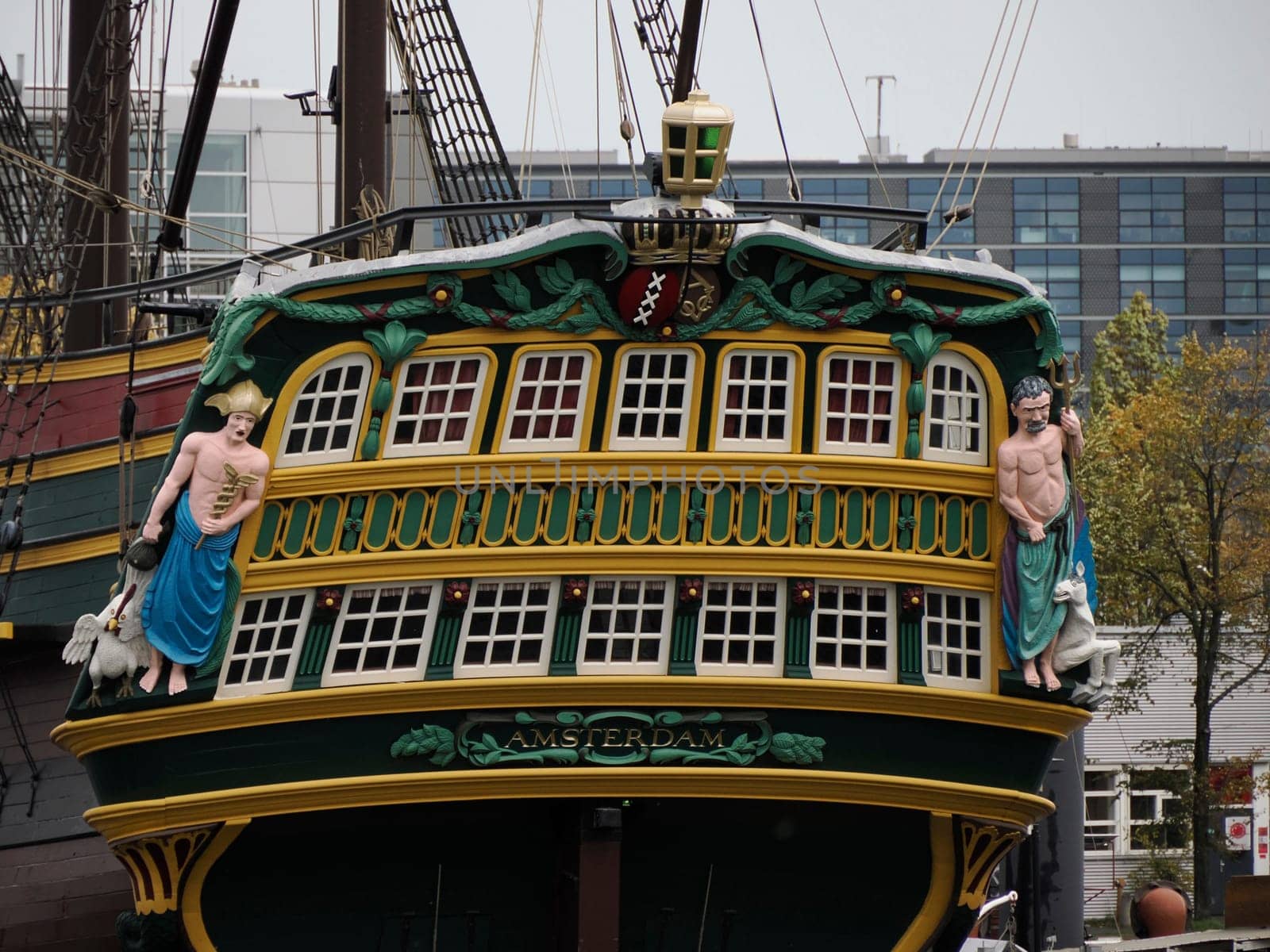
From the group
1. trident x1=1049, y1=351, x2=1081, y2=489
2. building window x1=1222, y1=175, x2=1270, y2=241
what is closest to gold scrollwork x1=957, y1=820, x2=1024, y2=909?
trident x1=1049, y1=351, x2=1081, y2=489

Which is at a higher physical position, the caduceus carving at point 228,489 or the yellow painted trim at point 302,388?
the yellow painted trim at point 302,388

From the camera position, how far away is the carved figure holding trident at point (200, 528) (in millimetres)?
15461

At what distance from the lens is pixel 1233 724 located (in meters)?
39.7

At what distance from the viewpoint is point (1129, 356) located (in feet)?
164

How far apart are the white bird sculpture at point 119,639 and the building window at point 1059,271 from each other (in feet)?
185

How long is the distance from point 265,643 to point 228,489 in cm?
115

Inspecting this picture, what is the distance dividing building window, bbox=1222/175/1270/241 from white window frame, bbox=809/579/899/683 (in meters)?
56.5

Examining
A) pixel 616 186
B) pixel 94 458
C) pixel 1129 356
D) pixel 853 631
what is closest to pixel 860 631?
pixel 853 631

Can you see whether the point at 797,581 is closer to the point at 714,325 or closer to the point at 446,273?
the point at 714,325

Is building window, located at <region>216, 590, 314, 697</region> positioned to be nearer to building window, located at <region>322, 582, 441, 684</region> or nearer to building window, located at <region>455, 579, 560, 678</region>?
building window, located at <region>322, 582, 441, 684</region>

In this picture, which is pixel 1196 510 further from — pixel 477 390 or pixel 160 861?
pixel 160 861

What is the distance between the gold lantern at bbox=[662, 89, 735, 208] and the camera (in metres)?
15.4

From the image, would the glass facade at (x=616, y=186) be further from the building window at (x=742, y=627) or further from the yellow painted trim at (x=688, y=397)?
the building window at (x=742, y=627)

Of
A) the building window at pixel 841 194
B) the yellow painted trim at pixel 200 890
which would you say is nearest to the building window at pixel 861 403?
the yellow painted trim at pixel 200 890
